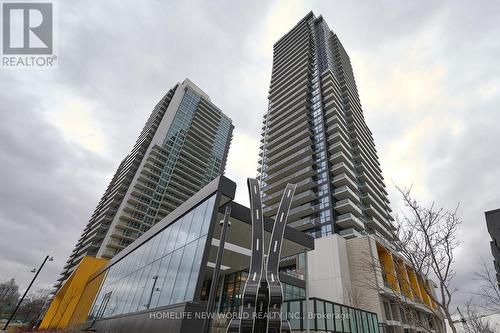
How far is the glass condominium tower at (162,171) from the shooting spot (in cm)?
6712

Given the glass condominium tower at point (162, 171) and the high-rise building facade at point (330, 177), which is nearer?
the high-rise building facade at point (330, 177)

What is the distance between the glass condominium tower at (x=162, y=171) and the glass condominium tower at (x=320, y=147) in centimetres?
2929

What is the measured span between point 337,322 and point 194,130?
8433 cm

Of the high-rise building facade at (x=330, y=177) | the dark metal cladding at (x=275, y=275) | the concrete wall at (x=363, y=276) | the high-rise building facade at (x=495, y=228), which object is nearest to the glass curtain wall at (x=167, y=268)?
the dark metal cladding at (x=275, y=275)

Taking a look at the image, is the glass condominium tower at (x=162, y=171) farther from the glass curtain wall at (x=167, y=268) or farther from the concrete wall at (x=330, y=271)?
the concrete wall at (x=330, y=271)

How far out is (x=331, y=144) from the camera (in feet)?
192

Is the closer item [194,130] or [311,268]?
[311,268]

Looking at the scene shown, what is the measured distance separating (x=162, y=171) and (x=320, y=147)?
49407 millimetres

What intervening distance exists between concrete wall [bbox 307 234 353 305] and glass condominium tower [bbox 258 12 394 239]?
7322 mm

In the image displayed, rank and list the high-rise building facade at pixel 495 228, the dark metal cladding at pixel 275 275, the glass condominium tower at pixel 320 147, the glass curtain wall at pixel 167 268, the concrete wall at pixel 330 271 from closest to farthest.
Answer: the high-rise building facade at pixel 495 228, the dark metal cladding at pixel 275 275, the glass curtain wall at pixel 167 268, the concrete wall at pixel 330 271, the glass condominium tower at pixel 320 147

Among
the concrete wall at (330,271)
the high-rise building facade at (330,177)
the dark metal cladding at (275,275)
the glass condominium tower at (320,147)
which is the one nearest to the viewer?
the dark metal cladding at (275,275)

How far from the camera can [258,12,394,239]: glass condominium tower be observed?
49.6 metres

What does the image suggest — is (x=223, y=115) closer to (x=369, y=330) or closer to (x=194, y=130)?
(x=194, y=130)

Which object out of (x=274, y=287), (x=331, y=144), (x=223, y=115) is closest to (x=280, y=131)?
(x=331, y=144)
